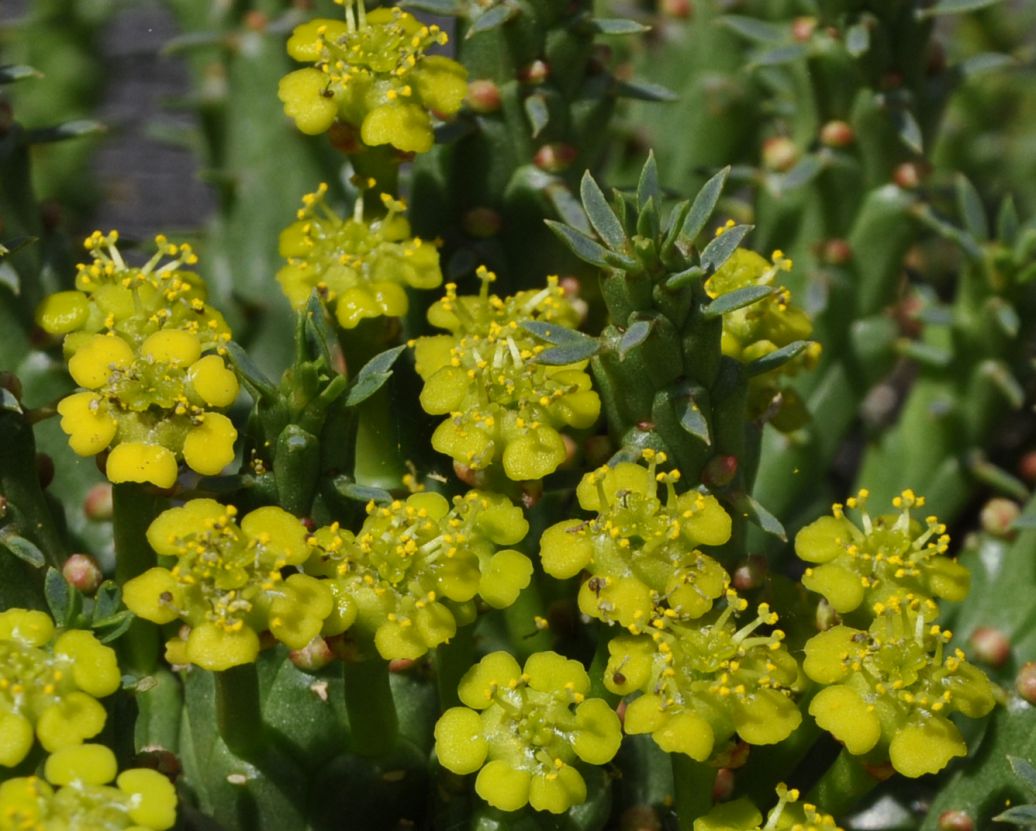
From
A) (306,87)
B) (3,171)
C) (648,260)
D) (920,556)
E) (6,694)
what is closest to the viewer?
(6,694)

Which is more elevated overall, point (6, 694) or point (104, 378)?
point (104, 378)

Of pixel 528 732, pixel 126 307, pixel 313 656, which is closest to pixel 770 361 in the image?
pixel 528 732

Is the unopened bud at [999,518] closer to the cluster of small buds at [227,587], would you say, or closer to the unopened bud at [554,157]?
the unopened bud at [554,157]

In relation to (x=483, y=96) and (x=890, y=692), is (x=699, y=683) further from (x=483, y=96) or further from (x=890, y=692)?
(x=483, y=96)

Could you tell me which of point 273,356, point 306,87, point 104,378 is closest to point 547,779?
point 104,378

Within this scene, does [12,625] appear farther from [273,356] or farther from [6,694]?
[273,356]

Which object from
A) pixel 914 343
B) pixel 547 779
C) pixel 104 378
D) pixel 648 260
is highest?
pixel 648 260
